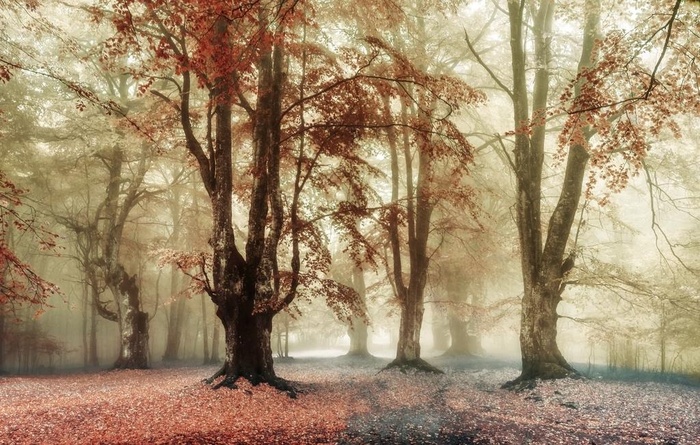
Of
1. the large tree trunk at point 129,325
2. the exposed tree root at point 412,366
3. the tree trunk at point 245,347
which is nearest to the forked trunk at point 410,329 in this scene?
the exposed tree root at point 412,366

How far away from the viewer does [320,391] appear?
10547 mm

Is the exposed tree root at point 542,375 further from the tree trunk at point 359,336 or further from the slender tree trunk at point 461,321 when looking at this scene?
the tree trunk at point 359,336

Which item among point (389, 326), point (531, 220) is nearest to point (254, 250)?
point (531, 220)

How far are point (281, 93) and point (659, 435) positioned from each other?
9934 millimetres

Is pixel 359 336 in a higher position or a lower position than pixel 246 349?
lower

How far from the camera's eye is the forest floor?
20.5 ft

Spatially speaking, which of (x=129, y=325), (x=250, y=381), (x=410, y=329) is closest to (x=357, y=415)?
(x=250, y=381)

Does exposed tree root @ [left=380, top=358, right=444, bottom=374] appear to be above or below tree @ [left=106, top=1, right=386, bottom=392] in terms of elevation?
below

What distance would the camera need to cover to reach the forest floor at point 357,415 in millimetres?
6262

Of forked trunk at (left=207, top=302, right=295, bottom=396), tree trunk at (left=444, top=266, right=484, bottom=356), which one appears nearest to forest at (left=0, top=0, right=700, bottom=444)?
forked trunk at (left=207, top=302, right=295, bottom=396)

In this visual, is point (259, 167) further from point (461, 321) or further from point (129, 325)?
point (461, 321)

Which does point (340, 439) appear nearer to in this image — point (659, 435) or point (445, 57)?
point (659, 435)

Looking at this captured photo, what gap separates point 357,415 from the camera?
816 centimetres

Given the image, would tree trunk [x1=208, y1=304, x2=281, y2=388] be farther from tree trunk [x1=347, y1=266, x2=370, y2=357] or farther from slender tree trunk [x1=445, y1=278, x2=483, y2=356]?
tree trunk [x1=347, y1=266, x2=370, y2=357]
